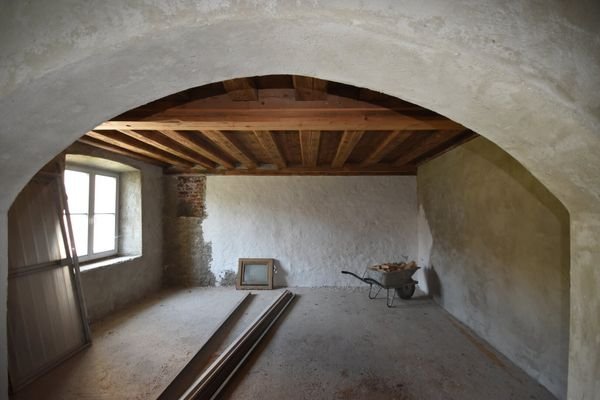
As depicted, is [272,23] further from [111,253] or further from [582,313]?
[111,253]

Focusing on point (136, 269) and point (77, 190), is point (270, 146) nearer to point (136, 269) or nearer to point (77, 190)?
point (77, 190)

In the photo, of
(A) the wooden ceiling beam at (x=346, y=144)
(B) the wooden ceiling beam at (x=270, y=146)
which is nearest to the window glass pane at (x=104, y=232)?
(B) the wooden ceiling beam at (x=270, y=146)

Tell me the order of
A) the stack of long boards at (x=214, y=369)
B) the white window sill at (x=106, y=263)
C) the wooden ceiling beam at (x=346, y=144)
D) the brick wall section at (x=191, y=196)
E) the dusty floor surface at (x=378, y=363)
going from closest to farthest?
the stack of long boards at (x=214, y=369)
the dusty floor surface at (x=378, y=363)
the wooden ceiling beam at (x=346, y=144)
the white window sill at (x=106, y=263)
the brick wall section at (x=191, y=196)

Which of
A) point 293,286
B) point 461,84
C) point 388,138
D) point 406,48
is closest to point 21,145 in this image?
point 406,48

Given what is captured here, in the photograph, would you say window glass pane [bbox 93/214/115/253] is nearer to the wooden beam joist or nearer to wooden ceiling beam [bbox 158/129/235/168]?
wooden ceiling beam [bbox 158/129/235/168]

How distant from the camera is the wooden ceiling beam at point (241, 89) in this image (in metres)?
2.02

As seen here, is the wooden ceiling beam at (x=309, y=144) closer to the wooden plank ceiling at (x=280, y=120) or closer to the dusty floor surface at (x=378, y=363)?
the wooden plank ceiling at (x=280, y=120)

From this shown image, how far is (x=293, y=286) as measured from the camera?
5.35m

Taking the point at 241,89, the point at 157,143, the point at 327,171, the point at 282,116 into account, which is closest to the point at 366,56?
the point at 241,89

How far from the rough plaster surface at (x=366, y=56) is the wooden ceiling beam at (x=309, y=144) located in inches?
89.3

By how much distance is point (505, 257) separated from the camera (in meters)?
2.83

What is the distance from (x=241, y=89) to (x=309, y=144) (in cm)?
157

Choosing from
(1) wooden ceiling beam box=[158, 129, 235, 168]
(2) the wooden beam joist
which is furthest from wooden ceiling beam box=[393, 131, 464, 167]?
(1) wooden ceiling beam box=[158, 129, 235, 168]

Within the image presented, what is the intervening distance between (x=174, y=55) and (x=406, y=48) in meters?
0.66
